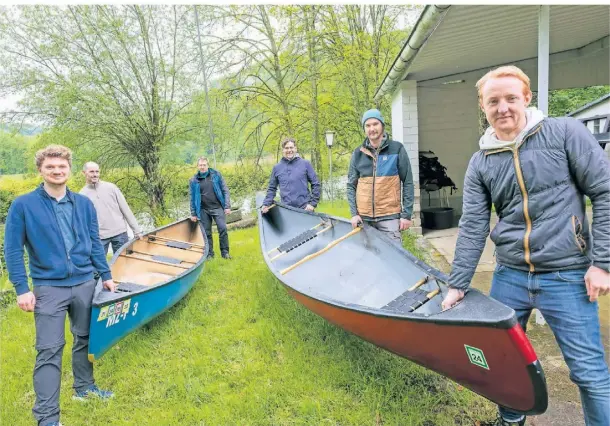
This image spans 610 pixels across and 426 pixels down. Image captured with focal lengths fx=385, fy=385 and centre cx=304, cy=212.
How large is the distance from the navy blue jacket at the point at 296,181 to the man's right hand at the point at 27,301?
9.61ft

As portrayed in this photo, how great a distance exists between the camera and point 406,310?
2234 mm

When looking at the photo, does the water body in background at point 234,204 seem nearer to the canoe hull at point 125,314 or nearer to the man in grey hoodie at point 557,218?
the canoe hull at point 125,314

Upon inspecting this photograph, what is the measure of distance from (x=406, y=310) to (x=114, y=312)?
193 cm

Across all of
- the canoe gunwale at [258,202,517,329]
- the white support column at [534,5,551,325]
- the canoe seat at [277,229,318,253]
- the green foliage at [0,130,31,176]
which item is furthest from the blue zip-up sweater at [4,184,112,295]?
the green foliage at [0,130,31,176]

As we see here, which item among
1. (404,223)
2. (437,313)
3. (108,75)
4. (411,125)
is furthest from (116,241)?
(108,75)

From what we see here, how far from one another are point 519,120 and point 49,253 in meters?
2.51

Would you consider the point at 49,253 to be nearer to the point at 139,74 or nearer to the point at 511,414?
the point at 511,414

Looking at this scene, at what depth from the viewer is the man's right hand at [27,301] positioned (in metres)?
2.15

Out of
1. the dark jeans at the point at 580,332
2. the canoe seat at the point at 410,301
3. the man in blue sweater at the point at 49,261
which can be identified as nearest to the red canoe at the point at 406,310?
the canoe seat at the point at 410,301

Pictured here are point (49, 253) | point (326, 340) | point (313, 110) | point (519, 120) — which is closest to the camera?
point (519, 120)

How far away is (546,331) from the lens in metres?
2.79

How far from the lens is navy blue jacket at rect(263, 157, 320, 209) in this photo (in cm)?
466

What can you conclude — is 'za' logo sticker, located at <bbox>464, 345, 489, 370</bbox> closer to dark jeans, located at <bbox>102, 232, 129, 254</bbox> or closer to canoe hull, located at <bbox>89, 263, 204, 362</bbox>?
canoe hull, located at <bbox>89, 263, 204, 362</bbox>

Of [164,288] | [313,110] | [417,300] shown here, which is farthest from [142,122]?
[417,300]
